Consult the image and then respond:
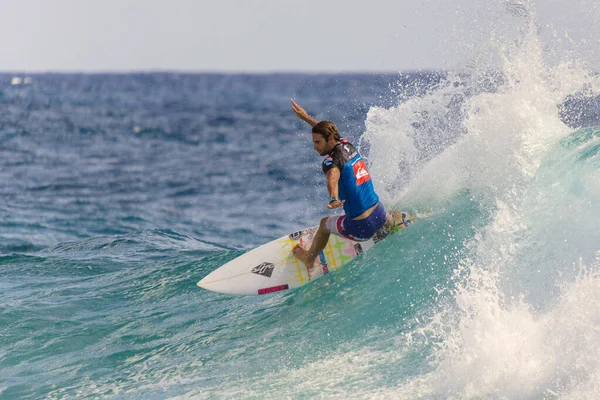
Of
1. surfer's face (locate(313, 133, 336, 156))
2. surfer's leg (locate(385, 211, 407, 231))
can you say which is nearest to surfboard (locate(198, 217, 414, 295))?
surfer's leg (locate(385, 211, 407, 231))

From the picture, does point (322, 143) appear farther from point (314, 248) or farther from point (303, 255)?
point (303, 255)

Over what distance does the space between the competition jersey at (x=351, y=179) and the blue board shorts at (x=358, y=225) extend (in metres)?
0.09

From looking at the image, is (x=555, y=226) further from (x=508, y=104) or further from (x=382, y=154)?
(x=382, y=154)

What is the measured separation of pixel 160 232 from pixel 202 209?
563 centimetres

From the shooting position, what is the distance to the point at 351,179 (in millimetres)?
7348

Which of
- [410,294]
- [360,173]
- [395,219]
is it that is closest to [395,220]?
[395,219]

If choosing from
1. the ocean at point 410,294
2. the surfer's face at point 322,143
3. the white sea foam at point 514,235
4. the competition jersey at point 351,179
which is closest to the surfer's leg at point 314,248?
the ocean at point 410,294

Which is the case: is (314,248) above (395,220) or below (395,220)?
below

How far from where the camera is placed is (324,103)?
66.9m

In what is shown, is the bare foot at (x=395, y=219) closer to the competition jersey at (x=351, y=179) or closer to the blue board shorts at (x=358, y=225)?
the blue board shorts at (x=358, y=225)

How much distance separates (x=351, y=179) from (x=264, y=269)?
164cm

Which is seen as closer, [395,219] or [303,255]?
[303,255]

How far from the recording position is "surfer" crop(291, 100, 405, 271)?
721 centimetres

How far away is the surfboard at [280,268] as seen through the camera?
26.9 feet
